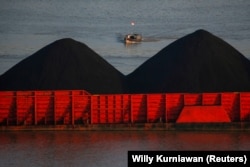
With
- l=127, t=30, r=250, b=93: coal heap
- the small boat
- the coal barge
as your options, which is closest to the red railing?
the coal barge

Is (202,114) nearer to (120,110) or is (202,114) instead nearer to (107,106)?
(120,110)

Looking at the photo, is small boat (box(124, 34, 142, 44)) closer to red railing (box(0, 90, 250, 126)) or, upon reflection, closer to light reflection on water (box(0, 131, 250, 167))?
red railing (box(0, 90, 250, 126))

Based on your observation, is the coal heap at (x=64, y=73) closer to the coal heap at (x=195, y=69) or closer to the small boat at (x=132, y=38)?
the coal heap at (x=195, y=69)

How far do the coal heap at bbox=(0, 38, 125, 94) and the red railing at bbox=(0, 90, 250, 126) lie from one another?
1.58 m

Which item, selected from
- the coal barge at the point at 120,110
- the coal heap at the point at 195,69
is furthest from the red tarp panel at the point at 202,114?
the coal heap at the point at 195,69

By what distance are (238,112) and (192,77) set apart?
287cm

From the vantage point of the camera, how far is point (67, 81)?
134 ft

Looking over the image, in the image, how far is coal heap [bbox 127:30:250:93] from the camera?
133 ft

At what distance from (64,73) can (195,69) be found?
587 centimetres

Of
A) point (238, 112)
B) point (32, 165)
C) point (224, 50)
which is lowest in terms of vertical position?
point (32, 165)

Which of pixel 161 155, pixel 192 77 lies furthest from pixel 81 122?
pixel 161 155

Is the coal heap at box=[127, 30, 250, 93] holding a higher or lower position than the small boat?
lower

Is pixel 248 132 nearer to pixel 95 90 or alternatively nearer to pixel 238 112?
pixel 238 112

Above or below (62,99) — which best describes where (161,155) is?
below
